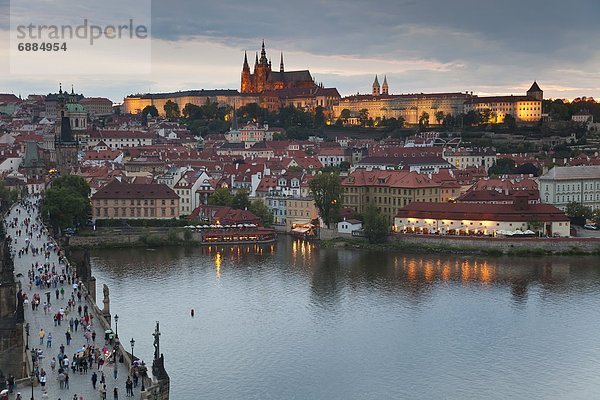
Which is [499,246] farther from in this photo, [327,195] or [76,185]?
[76,185]

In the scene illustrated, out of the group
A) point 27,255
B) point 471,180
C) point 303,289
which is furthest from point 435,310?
point 471,180

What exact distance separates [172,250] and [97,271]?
17.8ft

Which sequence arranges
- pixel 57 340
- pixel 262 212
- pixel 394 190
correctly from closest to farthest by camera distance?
pixel 57 340
pixel 394 190
pixel 262 212

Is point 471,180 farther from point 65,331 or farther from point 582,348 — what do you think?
point 65,331

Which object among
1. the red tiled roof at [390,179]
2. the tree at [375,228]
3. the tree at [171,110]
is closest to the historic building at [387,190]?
the red tiled roof at [390,179]

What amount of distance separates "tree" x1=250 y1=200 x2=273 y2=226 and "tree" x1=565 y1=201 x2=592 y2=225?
455 inches

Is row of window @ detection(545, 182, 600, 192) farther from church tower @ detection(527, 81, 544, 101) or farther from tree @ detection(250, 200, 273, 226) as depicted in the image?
church tower @ detection(527, 81, 544, 101)

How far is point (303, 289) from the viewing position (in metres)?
24.0

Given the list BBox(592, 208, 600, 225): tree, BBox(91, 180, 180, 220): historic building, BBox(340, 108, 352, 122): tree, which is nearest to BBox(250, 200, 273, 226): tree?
BBox(91, 180, 180, 220): historic building

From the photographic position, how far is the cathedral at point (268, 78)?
325 feet

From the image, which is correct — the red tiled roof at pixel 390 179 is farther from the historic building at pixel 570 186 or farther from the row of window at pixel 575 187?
the row of window at pixel 575 187

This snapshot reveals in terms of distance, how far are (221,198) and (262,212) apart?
1.98 metres

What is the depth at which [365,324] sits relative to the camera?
19984 mm

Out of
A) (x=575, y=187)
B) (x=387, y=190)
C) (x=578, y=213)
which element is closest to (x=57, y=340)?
(x=387, y=190)
